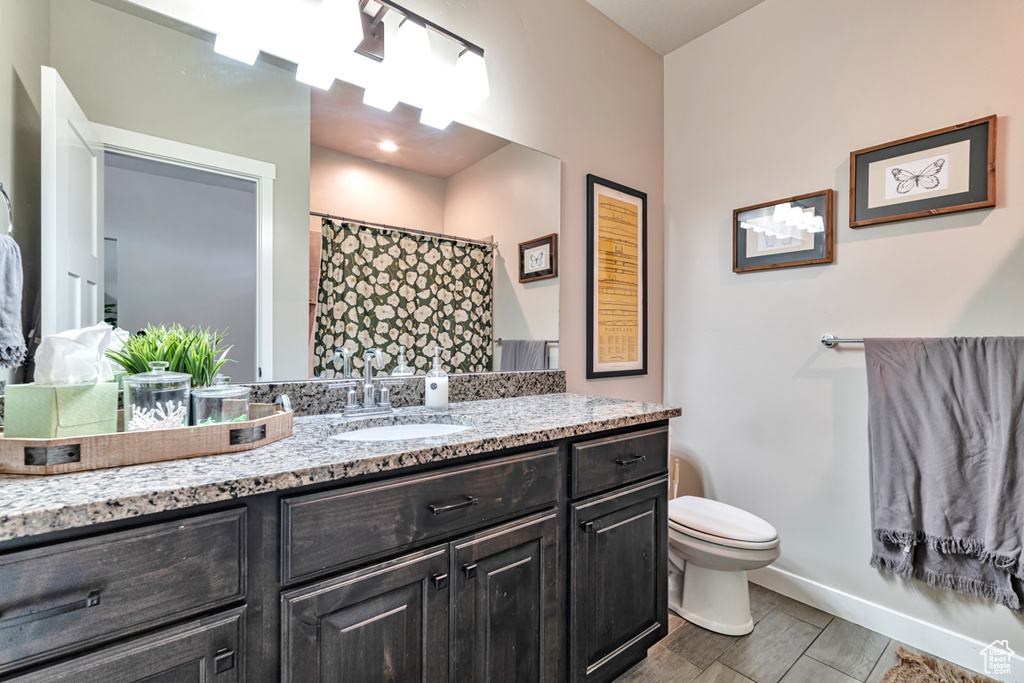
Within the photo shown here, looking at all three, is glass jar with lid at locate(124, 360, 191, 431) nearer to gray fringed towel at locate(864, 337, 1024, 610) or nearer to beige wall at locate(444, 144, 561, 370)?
beige wall at locate(444, 144, 561, 370)

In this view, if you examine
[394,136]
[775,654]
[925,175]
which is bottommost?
[775,654]

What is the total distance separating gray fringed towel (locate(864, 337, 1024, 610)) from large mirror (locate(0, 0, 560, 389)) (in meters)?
1.46

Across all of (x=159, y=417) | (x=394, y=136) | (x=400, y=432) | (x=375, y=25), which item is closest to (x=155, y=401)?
(x=159, y=417)

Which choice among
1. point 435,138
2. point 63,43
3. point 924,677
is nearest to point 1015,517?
point 924,677

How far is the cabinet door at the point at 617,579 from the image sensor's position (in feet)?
4.25

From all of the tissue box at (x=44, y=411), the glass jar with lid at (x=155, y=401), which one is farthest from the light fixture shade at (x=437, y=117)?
the tissue box at (x=44, y=411)

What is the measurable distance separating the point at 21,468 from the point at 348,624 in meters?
0.61

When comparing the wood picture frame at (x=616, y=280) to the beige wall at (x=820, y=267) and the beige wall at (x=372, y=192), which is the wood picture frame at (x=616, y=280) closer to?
the beige wall at (x=820, y=267)

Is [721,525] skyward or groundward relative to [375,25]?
groundward

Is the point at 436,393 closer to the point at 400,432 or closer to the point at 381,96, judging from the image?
the point at 400,432

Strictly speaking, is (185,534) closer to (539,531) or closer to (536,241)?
(539,531)

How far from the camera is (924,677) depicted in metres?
1.54

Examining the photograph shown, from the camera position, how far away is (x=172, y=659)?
2.30 ft

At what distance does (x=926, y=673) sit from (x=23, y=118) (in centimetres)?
302
